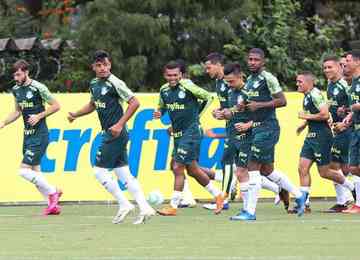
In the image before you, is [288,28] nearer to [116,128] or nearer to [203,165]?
[203,165]

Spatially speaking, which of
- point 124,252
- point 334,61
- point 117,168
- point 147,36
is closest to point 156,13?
point 147,36

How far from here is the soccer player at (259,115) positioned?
1673 cm

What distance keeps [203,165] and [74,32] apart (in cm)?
985

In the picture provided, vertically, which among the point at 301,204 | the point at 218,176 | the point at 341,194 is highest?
the point at 301,204

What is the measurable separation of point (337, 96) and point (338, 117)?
0.30 m

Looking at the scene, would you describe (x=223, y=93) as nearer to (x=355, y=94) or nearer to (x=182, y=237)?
(x=355, y=94)

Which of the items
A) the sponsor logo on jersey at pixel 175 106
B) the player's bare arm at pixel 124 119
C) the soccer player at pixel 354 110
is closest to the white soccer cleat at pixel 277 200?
the soccer player at pixel 354 110

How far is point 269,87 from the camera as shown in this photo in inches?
664

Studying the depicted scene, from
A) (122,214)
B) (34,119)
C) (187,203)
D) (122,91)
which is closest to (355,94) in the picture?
(122,91)

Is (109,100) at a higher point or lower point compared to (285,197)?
higher

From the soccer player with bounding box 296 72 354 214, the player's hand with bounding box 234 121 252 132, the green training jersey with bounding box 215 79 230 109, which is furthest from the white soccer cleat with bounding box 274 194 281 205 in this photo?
the player's hand with bounding box 234 121 252 132

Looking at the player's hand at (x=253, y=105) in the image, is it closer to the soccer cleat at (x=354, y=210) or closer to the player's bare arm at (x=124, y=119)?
the player's bare arm at (x=124, y=119)

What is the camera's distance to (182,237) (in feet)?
45.9

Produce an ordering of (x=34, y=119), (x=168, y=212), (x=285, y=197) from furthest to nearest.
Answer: (x=285, y=197), (x=34, y=119), (x=168, y=212)
